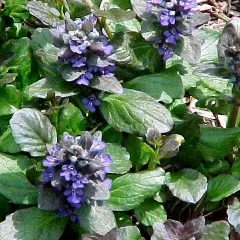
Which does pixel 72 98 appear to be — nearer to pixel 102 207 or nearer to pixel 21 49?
pixel 21 49

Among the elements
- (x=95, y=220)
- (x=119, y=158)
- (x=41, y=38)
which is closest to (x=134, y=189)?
(x=119, y=158)

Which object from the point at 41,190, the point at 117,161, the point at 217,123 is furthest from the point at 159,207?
the point at 217,123

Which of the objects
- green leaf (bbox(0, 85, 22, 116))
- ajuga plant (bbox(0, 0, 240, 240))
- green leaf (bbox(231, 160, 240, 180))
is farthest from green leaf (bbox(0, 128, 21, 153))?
green leaf (bbox(231, 160, 240, 180))

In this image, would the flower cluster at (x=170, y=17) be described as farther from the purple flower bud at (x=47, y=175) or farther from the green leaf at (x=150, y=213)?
the purple flower bud at (x=47, y=175)

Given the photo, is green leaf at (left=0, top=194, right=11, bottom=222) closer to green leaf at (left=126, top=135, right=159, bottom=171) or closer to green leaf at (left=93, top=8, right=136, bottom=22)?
green leaf at (left=126, top=135, right=159, bottom=171)

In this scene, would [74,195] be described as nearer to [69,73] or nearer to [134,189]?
[134,189]

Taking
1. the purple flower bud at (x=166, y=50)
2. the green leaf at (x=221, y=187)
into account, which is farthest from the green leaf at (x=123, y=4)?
the green leaf at (x=221, y=187)

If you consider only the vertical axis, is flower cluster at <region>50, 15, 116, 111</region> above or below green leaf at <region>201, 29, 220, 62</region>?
above
